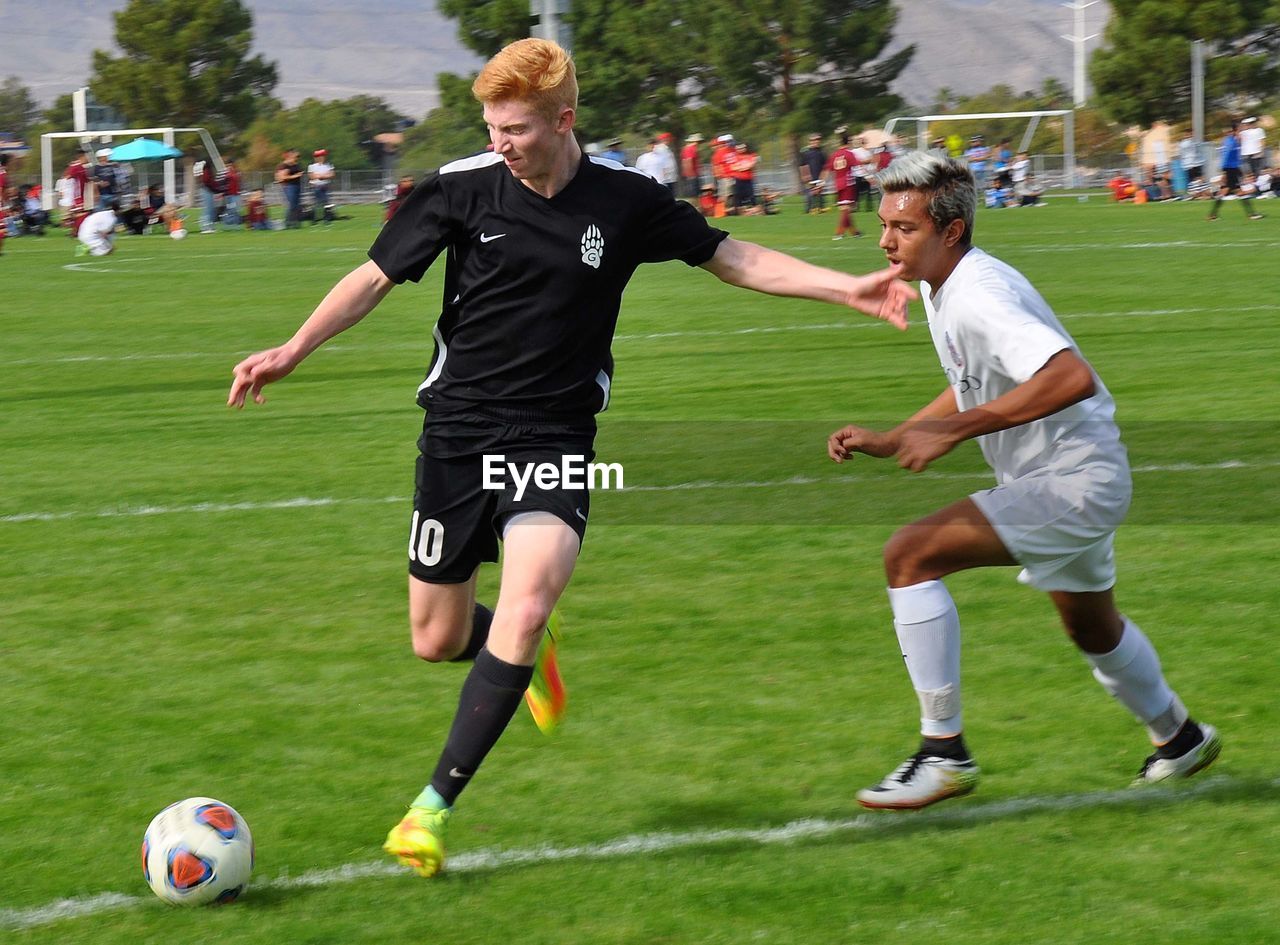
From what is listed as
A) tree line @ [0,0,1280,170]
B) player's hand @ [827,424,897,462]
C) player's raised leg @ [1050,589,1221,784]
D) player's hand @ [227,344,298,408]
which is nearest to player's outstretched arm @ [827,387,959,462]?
player's hand @ [827,424,897,462]

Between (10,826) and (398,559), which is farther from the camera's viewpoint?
(398,559)

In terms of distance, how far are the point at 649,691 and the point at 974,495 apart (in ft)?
5.10

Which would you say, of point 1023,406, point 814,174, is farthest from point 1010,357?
point 814,174

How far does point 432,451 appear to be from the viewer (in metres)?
4.67

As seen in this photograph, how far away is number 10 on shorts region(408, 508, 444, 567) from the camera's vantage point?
4.66 m

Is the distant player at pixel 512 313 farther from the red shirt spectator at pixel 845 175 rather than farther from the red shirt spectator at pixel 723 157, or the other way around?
the red shirt spectator at pixel 723 157

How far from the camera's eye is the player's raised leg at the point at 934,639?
4.43 meters

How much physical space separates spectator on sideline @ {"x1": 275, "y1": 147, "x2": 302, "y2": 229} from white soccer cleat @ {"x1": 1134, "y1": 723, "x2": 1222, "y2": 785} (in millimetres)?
35452

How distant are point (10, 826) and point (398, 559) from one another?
3209mm

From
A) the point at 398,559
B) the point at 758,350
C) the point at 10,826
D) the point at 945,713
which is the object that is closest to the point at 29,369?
the point at 758,350

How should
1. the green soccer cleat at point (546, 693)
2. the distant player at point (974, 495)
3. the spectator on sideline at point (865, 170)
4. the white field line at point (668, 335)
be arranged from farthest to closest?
1. the spectator on sideline at point (865, 170)
2. the white field line at point (668, 335)
3. the green soccer cleat at point (546, 693)
4. the distant player at point (974, 495)

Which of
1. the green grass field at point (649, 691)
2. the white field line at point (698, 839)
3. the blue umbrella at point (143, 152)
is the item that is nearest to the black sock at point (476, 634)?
the green grass field at point (649, 691)

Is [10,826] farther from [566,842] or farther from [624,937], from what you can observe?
[624,937]

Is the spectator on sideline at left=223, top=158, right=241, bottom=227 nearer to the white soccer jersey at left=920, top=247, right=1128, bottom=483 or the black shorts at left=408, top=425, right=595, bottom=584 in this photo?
the black shorts at left=408, top=425, right=595, bottom=584
